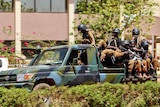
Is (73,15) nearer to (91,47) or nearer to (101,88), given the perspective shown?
(91,47)

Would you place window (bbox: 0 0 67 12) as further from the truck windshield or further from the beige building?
the truck windshield

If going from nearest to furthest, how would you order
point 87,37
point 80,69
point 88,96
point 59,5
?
point 88,96, point 80,69, point 87,37, point 59,5

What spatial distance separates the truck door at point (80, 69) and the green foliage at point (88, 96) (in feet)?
10.9

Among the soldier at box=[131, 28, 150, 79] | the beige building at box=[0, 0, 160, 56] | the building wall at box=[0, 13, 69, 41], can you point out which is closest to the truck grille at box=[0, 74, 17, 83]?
the soldier at box=[131, 28, 150, 79]

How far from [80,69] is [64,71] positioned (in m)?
0.50

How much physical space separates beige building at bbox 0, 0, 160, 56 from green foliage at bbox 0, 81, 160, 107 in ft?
82.9

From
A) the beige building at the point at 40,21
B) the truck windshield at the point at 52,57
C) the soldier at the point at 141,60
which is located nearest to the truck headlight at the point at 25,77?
the truck windshield at the point at 52,57

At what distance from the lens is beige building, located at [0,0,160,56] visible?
1375 inches

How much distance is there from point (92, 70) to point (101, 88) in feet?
12.7

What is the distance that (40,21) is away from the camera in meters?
35.6

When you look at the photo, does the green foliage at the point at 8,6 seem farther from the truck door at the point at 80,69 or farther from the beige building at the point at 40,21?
the truck door at the point at 80,69

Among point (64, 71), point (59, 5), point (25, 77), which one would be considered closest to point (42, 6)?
point (59, 5)

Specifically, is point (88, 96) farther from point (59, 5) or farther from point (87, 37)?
point (59, 5)

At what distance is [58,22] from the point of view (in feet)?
119
